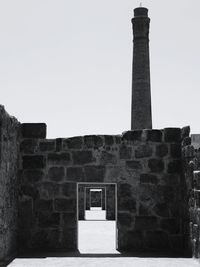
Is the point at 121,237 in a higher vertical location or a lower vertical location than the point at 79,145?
lower

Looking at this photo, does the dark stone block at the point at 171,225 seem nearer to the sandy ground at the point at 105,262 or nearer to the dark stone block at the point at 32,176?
the sandy ground at the point at 105,262

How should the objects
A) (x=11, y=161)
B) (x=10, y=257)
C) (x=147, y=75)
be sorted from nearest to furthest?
(x=10, y=257) < (x=11, y=161) < (x=147, y=75)

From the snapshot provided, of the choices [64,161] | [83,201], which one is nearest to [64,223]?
[64,161]

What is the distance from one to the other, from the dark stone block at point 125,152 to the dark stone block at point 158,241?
147cm

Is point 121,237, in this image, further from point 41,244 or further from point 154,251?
point 41,244

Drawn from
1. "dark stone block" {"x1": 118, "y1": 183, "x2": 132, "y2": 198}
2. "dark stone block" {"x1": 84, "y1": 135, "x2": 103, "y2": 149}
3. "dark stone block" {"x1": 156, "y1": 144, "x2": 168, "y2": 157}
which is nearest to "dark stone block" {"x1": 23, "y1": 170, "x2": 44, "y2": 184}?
"dark stone block" {"x1": 84, "y1": 135, "x2": 103, "y2": 149}

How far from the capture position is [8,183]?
7.52m

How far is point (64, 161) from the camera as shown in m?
8.61

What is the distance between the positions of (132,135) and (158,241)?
196 cm

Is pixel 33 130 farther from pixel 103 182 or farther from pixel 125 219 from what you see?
pixel 125 219

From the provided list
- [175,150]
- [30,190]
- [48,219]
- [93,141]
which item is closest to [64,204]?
[48,219]

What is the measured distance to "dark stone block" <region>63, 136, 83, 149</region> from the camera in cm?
862

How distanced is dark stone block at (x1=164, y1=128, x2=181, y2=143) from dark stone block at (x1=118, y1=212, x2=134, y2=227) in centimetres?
153

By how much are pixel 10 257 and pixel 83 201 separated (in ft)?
35.4
